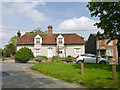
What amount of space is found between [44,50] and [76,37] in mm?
9156

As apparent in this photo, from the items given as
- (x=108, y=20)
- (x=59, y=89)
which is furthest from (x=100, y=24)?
(x=59, y=89)

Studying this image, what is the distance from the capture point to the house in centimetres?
3441

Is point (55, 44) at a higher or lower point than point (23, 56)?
higher

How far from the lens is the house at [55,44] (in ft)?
113

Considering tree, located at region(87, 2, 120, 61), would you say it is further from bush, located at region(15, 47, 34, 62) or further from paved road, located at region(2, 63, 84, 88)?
bush, located at region(15, 47, 34, 62)

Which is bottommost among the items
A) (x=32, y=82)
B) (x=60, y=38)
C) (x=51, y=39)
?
(x=32, y=82)

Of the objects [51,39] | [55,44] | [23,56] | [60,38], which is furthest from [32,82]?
[51,39]

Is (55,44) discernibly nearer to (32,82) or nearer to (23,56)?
(23,56)

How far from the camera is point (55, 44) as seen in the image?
34.8 m

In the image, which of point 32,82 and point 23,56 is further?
point 23,56

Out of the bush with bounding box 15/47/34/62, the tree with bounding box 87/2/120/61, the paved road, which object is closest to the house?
the bush with bounding box 15/47/34/62

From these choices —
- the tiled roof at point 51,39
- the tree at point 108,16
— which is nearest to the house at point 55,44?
the tiled roof at point 51,39

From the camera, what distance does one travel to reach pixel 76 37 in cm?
3562

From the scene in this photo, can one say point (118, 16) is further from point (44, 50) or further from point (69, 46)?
point (44, 50)
